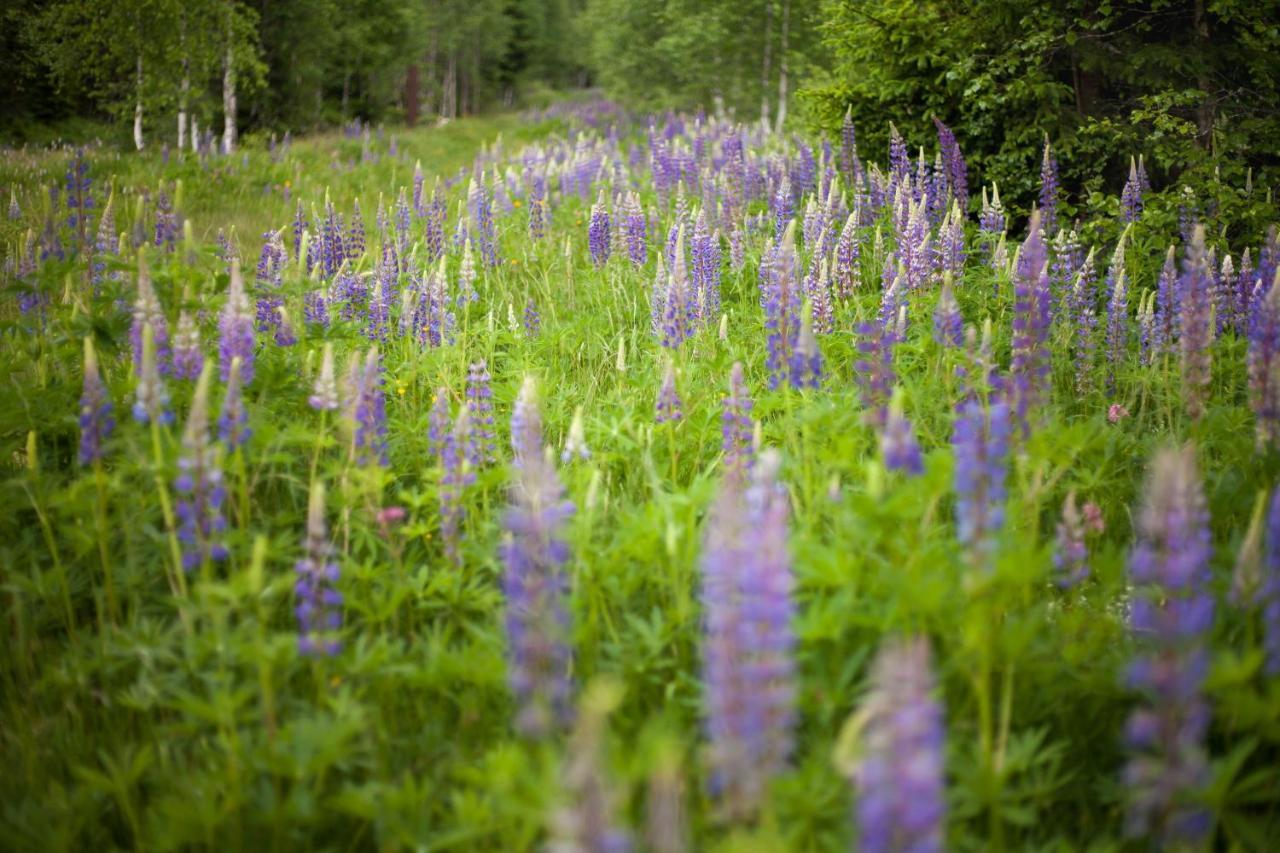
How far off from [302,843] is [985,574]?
178 cm

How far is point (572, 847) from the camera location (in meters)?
1.39

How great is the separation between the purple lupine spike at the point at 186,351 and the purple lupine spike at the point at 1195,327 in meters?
3.73

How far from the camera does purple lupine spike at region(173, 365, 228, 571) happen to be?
2.50m

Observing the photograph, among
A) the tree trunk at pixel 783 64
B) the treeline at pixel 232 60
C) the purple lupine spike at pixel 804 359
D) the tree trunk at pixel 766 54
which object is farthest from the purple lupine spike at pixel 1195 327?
the treeline at pixel 232 60

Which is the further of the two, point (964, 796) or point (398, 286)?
point (398, 286)

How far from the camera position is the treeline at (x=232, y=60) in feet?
46.1

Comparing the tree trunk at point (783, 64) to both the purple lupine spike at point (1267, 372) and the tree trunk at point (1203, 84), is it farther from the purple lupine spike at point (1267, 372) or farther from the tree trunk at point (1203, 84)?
the purple lupine spike at point (1267, 372)

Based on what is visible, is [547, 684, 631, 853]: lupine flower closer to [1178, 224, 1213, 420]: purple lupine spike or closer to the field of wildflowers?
the field of wildflowers

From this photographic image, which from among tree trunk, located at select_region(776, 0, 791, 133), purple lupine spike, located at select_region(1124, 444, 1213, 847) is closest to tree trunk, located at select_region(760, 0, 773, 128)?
tree trunk, located at select_region(776, 0, 791, 133)

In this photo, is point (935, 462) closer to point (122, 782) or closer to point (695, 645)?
point (695, 645)

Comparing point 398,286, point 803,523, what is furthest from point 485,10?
point 803,523

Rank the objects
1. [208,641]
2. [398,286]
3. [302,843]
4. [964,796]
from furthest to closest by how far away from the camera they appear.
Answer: [398,286] → [208,641] → [302,843] → [964,796]

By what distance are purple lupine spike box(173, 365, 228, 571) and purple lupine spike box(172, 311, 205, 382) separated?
60 cm

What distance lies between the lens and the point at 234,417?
286 cm
